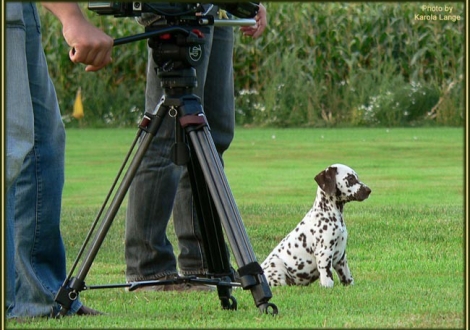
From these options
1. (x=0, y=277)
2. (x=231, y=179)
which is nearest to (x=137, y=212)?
A: (x=0, y=277)

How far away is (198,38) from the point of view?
152 inches

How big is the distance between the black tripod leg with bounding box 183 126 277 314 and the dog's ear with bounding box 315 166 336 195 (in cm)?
178

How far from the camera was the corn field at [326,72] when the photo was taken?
1777 centimetres

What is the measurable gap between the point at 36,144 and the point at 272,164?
875cm

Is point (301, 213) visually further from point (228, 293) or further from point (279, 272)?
point (228, 293)

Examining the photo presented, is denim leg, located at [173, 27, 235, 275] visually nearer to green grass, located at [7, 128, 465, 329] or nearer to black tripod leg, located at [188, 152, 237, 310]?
green grass, located at [7, 128, 465, 329]

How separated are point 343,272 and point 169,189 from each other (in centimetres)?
97

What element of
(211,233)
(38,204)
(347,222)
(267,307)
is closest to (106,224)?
(38,204)

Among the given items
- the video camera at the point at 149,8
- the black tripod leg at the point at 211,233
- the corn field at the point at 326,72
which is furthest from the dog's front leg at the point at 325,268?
the corn field at the point at 326,72

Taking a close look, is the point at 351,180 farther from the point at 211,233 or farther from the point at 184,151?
the point at 184,151

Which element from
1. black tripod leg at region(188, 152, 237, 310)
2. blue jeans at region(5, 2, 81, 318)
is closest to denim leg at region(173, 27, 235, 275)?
black tripod leg at region(188, 152, 237, 310)

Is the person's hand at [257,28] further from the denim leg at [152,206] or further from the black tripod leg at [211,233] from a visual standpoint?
the black tripod leg at [211,233]

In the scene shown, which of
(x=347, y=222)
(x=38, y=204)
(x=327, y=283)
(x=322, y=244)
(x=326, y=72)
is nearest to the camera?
(x=38, y=204)

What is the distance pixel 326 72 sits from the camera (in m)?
19.0
